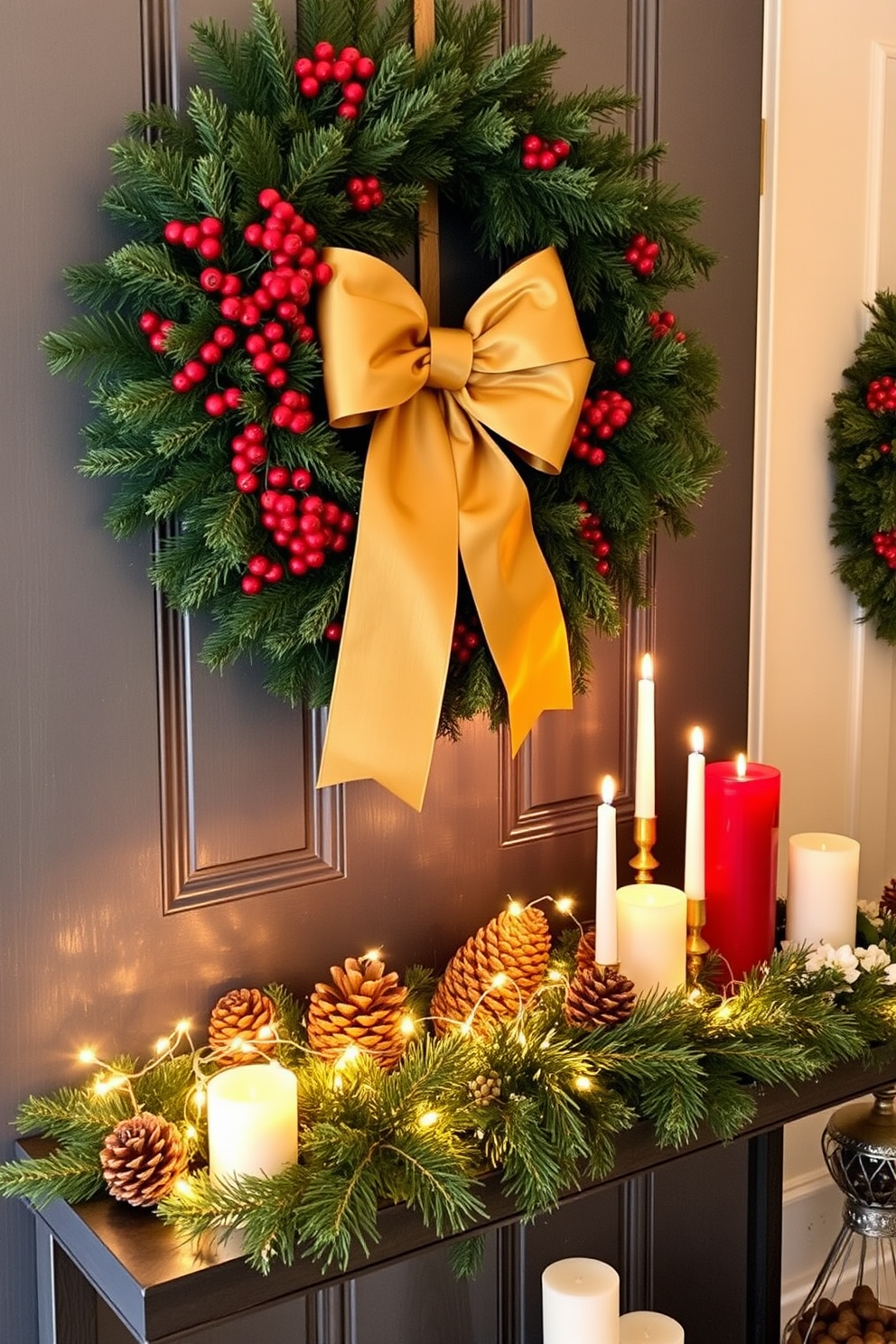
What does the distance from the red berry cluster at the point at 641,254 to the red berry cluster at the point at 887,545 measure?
0.68 metres

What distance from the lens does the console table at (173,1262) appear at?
1006mm

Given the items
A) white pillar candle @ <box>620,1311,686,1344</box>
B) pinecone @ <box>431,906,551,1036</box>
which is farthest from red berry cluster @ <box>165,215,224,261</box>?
white pillar candle @ <box>620,1311,686,1344</box>

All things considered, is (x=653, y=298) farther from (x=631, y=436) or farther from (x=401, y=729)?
(x=401, y=729)

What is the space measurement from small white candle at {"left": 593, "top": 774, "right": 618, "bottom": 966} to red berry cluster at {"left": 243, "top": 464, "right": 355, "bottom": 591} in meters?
0.39

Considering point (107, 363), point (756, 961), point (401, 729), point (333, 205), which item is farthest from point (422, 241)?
point (756, 961)

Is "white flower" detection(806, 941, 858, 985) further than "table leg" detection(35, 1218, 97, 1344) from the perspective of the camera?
Yes

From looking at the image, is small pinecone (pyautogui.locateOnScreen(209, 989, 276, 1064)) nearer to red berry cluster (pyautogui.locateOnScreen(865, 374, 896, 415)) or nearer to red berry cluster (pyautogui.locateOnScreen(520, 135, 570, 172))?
red berry cluster (pyautogui.locateOnScreen(520, 135, 570, 172))

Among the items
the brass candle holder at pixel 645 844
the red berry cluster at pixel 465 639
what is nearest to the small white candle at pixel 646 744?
the brass candle holder at pixel 645 844

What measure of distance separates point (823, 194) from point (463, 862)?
1.04 meters

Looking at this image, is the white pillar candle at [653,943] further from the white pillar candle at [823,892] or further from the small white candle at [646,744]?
the white pillar candle at [823,892]

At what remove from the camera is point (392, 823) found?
1439 millimetres

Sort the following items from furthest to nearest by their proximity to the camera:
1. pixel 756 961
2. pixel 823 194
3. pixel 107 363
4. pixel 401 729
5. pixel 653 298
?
1. pixel 823 194
2. pixel 756 961
3. pixel 653 298
4. pixel 401 729
5. pixel 107 363

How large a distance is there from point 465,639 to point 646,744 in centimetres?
27

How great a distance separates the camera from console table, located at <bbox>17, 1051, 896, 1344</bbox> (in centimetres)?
101
